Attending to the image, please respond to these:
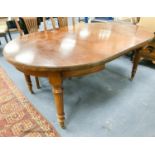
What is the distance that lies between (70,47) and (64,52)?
0.12 metres

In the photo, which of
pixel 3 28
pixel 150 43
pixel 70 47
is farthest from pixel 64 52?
pixel 3 28

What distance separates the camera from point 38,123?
1.50 m

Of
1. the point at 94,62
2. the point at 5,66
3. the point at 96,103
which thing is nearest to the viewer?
the point at 94,62

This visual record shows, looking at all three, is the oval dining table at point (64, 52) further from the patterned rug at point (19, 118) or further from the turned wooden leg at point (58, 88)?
the patterned rug at point (19, 118)

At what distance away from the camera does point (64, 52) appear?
4.00ft

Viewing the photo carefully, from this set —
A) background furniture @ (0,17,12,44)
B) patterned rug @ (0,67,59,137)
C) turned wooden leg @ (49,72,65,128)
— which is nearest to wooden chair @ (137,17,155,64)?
turned wooden leg @ (49,72,65,128)

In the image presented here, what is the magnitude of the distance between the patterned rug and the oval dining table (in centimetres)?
21

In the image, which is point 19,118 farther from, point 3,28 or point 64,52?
point 3,28

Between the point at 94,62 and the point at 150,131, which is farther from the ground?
the point at 94,62

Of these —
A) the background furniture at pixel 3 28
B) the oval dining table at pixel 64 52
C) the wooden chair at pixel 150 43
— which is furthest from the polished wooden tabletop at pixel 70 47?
the background furniture at pixel 3 28
